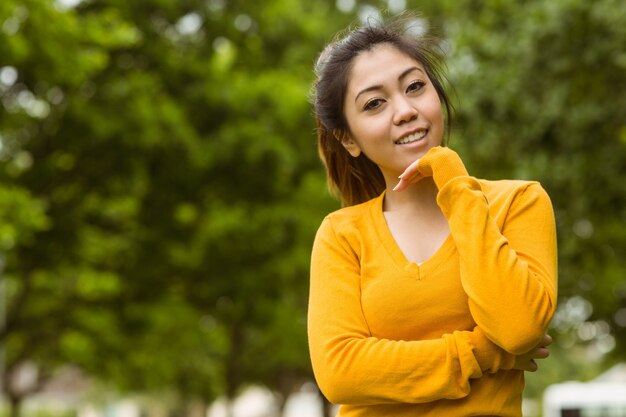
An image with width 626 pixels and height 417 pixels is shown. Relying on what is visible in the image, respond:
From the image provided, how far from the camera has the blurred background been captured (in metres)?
13.5

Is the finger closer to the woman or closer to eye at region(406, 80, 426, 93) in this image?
the woman

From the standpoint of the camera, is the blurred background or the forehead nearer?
the forehead

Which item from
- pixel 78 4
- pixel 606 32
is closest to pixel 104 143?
pixel 78 4

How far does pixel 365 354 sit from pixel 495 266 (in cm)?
36

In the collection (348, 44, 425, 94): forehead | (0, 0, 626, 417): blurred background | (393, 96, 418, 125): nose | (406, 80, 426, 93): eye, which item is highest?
(348, 44, 425, 94): forehead

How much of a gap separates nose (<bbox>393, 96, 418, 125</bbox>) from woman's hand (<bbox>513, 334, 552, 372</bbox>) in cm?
59

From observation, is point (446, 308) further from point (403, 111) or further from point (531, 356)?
point (403, 111)

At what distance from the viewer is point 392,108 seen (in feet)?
8.78

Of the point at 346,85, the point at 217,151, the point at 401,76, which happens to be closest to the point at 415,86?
the point at 401,76

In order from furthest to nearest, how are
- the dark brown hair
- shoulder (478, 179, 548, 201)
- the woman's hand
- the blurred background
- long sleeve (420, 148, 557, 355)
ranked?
the blurred background, the dark brown hair, shoulder (478, 179, 548, 201), the woman's hand, long sleeve (420, 148, 557, 355)

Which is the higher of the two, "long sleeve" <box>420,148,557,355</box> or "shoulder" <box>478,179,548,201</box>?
"shoulder" <box>478,179,548,201</box>

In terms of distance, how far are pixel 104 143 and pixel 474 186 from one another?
14.2 m

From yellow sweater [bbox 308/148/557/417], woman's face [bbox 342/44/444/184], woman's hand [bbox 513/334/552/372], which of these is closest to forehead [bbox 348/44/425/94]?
woman's face [bbox 342/44/444/184]

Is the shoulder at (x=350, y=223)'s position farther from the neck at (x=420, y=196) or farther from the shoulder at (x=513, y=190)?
the shoulder at (x=513, y=190)
